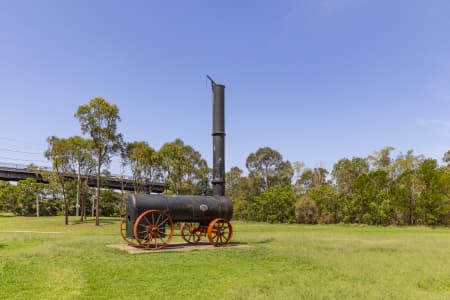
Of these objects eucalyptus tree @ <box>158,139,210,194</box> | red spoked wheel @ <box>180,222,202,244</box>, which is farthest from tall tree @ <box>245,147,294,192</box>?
red spoked wheel @ <box>180,222,202,244</box>

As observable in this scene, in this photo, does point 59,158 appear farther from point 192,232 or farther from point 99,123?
point 192,232

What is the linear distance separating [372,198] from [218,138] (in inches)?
1177

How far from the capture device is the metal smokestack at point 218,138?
15406 mm

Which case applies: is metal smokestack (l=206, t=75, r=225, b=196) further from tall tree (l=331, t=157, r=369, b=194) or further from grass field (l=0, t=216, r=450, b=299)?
tall tree (l=331, t=157, r=369, b=194)

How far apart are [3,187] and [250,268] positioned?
56.2 metres

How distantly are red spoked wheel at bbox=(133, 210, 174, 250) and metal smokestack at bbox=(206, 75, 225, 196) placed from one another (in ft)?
9.38

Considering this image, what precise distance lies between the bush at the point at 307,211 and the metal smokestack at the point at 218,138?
97.2 feet

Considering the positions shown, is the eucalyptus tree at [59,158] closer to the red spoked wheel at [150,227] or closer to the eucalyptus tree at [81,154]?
the eucalyptus tree at [81,154]

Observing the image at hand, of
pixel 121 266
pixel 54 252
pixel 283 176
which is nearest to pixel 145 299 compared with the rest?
pixel 121 266

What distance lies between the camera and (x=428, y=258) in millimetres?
11820

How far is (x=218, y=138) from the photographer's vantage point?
51.6ft

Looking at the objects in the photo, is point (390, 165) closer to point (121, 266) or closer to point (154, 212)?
point (154, 212)

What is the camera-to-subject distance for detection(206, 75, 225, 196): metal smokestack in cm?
1541

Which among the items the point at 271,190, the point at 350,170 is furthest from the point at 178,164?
the point at 350,170
